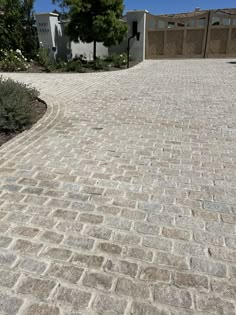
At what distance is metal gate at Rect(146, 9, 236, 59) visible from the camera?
18.3 meters

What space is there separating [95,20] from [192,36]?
9709 millimetres

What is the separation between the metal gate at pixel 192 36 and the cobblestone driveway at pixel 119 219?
16022 mm

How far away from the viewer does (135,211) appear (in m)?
2.70

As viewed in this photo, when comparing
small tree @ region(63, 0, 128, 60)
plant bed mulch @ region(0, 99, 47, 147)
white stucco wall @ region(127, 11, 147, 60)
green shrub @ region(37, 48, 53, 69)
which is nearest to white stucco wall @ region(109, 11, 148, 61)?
white stucco wall @ region(127, 11, 147, 60)

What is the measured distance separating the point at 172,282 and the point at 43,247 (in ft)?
3.70

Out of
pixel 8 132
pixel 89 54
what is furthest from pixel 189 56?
pixel 8 132

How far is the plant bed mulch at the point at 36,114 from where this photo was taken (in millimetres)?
4676

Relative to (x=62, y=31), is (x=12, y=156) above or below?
below

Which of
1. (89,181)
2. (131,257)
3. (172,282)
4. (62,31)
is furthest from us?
(62,31)

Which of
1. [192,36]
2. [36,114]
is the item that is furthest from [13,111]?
[192,36]

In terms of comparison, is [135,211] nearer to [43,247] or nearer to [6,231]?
[43,247]

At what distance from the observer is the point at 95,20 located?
12.3 metres

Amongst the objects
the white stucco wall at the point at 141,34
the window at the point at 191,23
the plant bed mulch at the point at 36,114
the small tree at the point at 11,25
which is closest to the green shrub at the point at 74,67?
the small tree at the point at 11,25

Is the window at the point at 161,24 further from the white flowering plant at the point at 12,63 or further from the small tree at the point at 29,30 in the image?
the white flowering plant at the point at 12,63
